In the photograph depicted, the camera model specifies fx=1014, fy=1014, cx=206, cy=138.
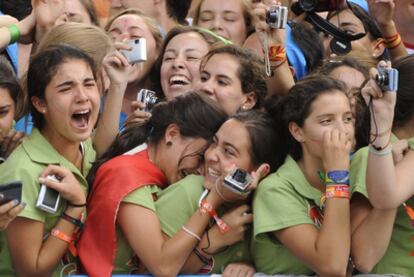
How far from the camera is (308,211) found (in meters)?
4.05

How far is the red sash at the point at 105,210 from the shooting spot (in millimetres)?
4051

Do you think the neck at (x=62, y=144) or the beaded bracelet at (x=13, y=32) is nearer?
the neck at (x=62, y=144)

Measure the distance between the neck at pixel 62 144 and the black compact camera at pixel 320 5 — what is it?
1466 mm

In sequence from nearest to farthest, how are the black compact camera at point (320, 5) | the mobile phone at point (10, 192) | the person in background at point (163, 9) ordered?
the mobile phone at point (10, 192) → the black compact camera at point (320, 5) → the person in background at point (163, 9)

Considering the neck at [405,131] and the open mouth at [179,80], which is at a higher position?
the neck at [405,131]

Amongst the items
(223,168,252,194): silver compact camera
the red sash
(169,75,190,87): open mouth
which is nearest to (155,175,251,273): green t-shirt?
the red sash

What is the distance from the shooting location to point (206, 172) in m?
4.23

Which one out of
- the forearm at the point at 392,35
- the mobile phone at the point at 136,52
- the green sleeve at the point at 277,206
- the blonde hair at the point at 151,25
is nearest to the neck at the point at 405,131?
the green sleeve at the point at 277,206

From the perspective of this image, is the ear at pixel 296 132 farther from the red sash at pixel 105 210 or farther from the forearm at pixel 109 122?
the forearm at pixel 109 122

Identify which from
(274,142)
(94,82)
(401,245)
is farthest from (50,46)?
(401,245)

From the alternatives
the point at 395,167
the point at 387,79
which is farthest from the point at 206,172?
the point at 387,79

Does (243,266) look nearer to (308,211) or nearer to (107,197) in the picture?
(308,211)

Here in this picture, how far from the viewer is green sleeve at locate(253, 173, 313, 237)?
3947 mm

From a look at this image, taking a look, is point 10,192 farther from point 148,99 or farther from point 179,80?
point 179,80
